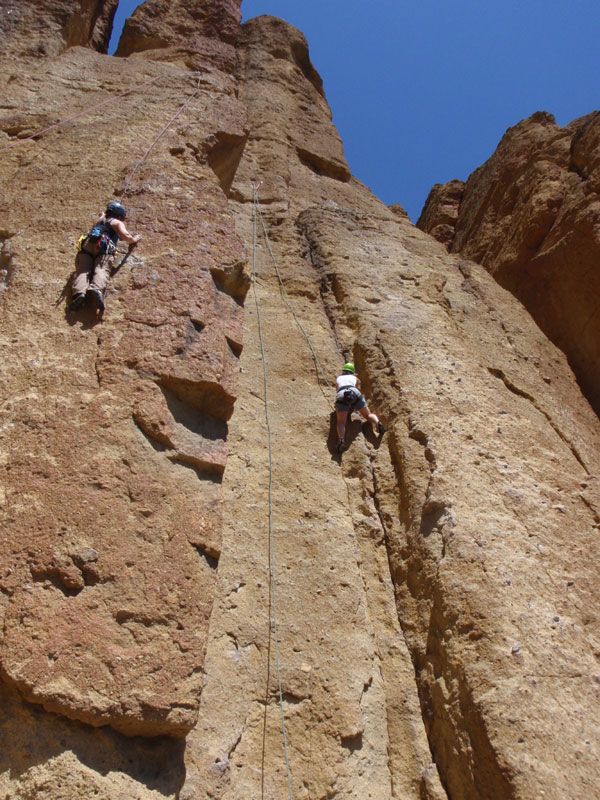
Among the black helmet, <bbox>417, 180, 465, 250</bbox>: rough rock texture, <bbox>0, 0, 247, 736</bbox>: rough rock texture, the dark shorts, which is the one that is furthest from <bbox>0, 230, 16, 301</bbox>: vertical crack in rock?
<bbox>417, 180, 465, 250</bbox>: rough rock texture

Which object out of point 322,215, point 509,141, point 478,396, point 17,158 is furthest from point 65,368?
point 509,141

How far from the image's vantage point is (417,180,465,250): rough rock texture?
14.1 metres

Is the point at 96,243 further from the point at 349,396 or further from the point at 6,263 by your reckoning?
the point at 349,396

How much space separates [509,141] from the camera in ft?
39.1

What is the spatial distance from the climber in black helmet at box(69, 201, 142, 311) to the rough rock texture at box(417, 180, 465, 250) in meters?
10.1

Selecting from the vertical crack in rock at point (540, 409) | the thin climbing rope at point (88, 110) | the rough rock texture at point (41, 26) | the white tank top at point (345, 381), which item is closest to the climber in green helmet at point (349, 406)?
the white tank top at point (345, 381)

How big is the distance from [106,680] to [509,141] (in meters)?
12.2

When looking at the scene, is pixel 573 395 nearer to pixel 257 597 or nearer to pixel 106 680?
pixel 257 597

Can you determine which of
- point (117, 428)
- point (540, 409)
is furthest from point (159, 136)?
point (540, 409)

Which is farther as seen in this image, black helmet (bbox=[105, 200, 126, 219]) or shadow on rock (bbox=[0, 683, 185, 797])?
black helmet (bbox=[105, 200, 126, 219])

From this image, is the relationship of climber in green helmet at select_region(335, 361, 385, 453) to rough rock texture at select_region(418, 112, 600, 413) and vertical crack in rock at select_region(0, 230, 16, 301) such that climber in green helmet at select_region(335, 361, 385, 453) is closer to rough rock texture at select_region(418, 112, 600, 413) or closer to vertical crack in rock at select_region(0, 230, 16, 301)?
vertical crack in rock at select_region(0, 230, 16, 301)

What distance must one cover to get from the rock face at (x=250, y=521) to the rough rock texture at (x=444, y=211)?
7138 mm

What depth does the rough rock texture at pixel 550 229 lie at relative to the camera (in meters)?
8.38

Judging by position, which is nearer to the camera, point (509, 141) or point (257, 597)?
point (257, 597)
